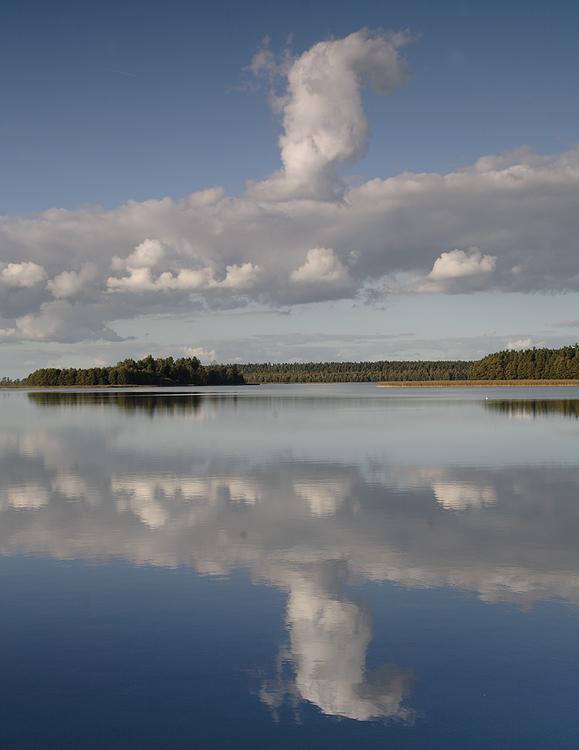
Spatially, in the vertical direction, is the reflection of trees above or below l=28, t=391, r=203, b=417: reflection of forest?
above

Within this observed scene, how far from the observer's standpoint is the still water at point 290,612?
802 centimetres

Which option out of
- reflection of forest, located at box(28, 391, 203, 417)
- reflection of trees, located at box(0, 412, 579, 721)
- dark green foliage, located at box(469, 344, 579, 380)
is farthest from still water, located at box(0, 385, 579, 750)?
dark green foliage, located at box(469, 344, 579, 380)

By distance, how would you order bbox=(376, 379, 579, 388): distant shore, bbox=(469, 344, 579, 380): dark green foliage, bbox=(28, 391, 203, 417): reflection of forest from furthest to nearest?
bbox=(469, 344, 579, 380): dark green foliage
bbox=(376, 379, 579, 388): distant shore
bbox=(28, 391, 203, 417): reflection of forest

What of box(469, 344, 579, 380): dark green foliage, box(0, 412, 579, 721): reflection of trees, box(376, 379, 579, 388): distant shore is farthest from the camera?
Answer: box(469, 344, 579, 380): dark green foliage

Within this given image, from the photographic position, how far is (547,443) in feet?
118

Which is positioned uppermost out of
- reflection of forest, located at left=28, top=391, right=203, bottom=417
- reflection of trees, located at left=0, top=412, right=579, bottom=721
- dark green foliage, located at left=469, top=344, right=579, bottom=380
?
dark green foliage, located at left=469, top=344, right=579, bottom=380

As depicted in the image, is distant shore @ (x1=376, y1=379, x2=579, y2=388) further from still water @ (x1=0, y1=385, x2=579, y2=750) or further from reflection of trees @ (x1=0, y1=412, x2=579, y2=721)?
still water @ (x1=0, y1=385, x2=579, y2=750)

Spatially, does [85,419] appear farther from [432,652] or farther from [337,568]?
[432,652]

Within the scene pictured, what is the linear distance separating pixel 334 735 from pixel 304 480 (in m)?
16.6

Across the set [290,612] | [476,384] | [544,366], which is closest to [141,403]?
[290,612]

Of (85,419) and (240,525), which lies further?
(85,419)

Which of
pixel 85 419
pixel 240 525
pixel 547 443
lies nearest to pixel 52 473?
pixel 240 525

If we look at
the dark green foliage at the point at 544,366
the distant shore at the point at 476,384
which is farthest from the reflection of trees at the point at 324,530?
the dark green foliage at the point at 544,366

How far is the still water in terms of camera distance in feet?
26.3
